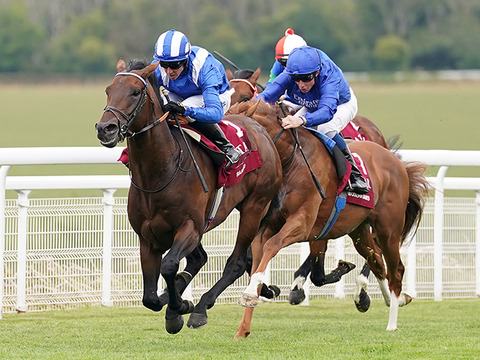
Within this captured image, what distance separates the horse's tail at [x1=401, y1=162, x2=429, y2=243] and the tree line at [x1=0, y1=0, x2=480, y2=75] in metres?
47.0

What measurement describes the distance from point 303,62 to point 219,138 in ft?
2.30

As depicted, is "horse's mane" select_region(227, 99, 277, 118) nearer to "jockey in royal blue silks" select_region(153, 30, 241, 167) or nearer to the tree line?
"jockey in royal blue silks" select_region(153, 30, 241, 167)

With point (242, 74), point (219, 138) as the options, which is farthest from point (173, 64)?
point (242, 74)

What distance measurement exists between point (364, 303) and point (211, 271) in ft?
3.83

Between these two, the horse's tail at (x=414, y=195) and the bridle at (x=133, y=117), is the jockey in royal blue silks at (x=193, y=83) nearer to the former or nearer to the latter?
the bridle at (x=133, y=117)

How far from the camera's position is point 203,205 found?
500 cm

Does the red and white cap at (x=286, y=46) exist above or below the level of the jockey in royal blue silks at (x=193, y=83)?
above

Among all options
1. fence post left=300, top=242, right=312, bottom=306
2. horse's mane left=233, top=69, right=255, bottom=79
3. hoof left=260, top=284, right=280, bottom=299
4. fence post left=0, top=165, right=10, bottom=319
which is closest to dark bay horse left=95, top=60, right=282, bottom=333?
hoof left=260, top=284, right=280, bottom=299

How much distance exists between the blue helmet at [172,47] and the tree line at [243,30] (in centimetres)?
4859

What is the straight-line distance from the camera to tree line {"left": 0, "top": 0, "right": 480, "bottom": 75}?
57.6 meters

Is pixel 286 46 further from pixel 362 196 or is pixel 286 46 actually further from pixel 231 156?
pixel 231 156

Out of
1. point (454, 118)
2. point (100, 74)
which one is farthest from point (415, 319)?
point (100, 74)

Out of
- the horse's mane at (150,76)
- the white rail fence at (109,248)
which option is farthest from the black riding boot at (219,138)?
the white rail fence at (109,248)

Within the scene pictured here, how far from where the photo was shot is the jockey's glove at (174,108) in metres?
4.86
